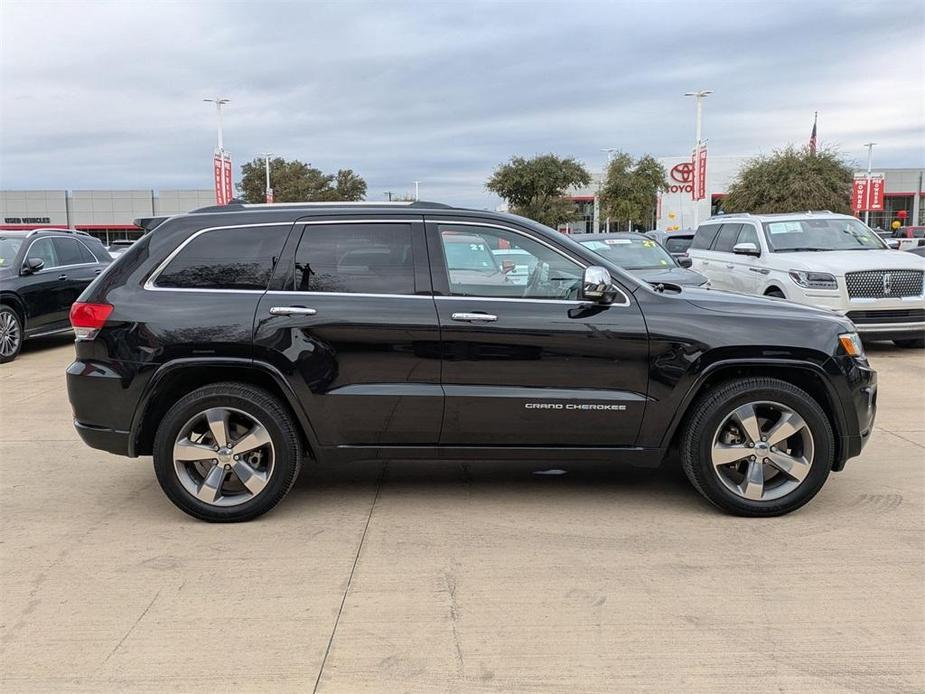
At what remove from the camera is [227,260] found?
4.53 meters

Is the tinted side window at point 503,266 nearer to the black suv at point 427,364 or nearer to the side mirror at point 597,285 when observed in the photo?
the black suv at point 427,364

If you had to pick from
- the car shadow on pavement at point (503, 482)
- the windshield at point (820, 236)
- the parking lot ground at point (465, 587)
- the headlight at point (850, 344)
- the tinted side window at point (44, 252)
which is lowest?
the parking lot ground at point (465, 587)

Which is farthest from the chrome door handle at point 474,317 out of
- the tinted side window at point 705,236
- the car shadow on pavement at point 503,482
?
the tinted side window at point 705,236

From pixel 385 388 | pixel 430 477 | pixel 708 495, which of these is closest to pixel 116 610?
pixel 385 388

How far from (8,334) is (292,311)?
26.9 feet

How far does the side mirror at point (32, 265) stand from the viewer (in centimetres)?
1080

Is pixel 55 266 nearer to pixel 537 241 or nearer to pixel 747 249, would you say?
pixel 537 241

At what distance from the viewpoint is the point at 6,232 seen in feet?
37.7

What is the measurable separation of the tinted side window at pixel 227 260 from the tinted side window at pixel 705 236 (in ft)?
34.2

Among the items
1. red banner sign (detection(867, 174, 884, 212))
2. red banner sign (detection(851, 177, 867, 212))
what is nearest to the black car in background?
red banner sign (detection(851, 177, 867, 212))

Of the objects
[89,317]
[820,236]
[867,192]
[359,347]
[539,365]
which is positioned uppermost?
[867,192]

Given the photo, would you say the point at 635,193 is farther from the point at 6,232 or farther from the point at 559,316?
the point at 559,316

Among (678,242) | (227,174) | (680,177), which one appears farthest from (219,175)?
(680,177)

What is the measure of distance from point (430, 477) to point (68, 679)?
9.11 ft
